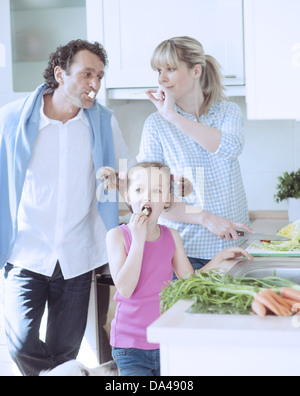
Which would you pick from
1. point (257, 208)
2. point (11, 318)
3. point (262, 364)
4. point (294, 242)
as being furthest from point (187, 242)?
point (257, 208)

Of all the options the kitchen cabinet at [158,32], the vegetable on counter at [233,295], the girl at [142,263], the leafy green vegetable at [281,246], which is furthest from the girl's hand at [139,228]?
the kitchen cabinet at [158,32]

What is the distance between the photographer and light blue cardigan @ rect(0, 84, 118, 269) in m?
1.86

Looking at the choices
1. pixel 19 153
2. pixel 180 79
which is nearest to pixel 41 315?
pixel 19 153

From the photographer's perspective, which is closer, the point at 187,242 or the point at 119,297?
the point at 119,297

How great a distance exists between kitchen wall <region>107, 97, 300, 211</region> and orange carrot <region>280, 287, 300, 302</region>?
163 centimetres

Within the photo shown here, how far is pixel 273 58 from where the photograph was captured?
3.68 feet

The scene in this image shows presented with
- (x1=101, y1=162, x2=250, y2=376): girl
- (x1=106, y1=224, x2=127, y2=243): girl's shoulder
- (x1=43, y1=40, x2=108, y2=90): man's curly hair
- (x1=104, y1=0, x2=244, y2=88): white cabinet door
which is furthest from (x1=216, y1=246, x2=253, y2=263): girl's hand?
(x1=104, y1=0, x2=244, y2=88): white cabinet door

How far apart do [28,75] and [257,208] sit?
1.17 metres

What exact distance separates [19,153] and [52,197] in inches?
6.9

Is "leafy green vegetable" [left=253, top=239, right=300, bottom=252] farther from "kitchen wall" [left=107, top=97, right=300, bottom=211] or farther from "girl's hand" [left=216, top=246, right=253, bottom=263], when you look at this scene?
"kitchen wall" [left=107, top=97, right=300, bottom=211]

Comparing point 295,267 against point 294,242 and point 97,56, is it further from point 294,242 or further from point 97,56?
point 97,56

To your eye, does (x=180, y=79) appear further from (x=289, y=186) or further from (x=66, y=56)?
(x=289, y=186)

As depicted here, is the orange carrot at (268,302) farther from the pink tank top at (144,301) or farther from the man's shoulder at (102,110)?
the man's shoulder at (102,110)

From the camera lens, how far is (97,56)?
77.8 inches
